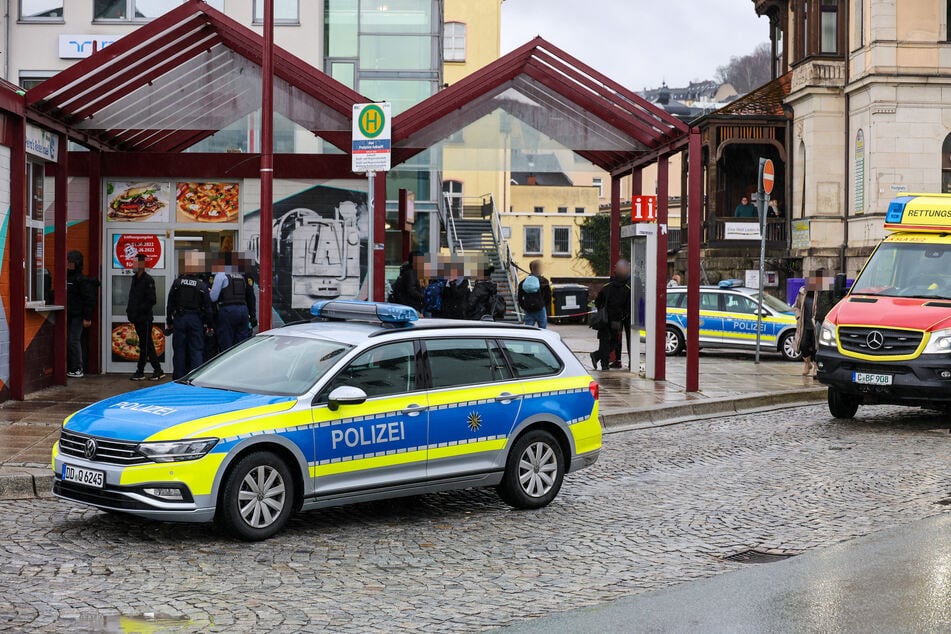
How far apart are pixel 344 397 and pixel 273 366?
91cm

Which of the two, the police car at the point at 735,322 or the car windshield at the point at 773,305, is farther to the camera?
the car windshield at the point at 773,305

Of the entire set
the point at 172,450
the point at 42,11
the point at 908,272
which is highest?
the point at 42,11

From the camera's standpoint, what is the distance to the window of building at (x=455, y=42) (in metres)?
69.3

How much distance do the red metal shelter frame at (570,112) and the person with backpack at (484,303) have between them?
2214 mm

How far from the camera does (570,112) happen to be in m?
17.1

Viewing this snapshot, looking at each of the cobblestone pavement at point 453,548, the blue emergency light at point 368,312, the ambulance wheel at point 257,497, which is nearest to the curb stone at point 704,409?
the cobblestone pavement at point 453,548

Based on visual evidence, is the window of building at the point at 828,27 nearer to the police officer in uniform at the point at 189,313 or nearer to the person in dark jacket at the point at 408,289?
the person in dark jacket at the point at 408,289

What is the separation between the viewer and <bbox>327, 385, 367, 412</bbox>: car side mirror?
26.6 feet

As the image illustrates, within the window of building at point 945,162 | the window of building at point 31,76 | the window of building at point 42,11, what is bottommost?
the window of building at point 945,162

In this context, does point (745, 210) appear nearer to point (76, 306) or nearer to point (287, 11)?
point (287, 11)

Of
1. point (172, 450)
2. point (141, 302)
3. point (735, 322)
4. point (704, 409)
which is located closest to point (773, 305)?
point (735, 322)

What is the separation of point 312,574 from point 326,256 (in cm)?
1057

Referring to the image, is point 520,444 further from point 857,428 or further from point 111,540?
point 857,428

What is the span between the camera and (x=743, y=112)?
138 feet
